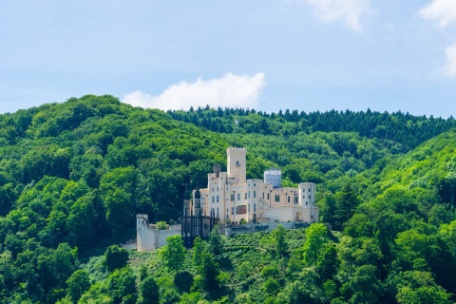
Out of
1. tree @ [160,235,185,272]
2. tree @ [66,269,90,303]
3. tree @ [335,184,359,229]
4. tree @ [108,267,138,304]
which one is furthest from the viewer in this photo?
tree @ [66,269,90,303]

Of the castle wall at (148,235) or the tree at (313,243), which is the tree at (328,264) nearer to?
the tree at (313,243)

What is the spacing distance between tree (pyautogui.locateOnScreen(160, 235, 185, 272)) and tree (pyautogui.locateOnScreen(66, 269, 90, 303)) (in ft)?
35.0

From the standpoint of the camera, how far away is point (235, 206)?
393 feet

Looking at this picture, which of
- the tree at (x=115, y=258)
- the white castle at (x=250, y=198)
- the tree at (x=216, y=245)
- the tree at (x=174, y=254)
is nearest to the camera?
the tree at (x=174, y=254)

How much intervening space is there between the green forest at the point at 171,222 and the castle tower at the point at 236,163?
Result: 5.27m

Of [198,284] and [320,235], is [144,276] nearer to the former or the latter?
A: [198,284]

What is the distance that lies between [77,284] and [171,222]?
17.2m

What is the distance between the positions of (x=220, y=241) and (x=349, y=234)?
13595 millimetres

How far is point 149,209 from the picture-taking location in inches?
5310

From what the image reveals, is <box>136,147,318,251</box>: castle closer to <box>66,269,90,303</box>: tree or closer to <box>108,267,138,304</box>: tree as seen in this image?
<box>66,269,90,303</box>: tree

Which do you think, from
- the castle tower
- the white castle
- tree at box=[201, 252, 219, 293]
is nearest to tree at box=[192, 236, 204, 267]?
tree at box=[201, 252, 219, 293]

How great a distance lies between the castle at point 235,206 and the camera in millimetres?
118188

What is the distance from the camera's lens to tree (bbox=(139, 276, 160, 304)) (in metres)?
108

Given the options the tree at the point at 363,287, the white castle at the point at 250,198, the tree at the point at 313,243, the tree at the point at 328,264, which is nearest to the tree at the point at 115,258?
the white castle at the point at 250,198
